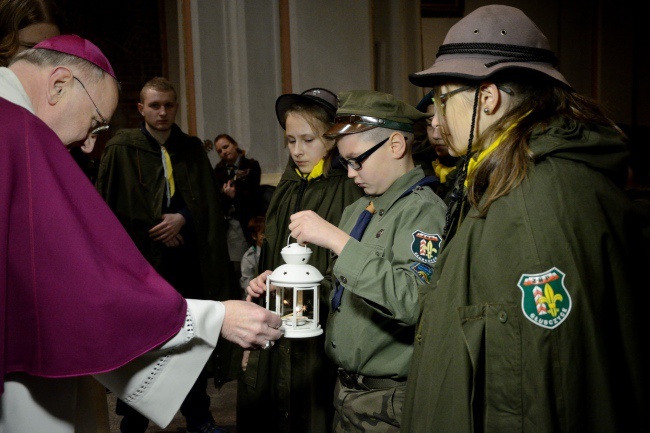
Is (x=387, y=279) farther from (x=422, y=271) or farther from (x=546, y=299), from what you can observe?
(x=546, y=299)

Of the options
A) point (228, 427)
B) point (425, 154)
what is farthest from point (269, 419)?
point (425, 154)

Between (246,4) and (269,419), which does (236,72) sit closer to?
(246,4)

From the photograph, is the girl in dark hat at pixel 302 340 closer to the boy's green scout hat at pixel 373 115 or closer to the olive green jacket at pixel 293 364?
the olive green jacket at pixel 293 364

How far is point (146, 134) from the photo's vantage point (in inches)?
183

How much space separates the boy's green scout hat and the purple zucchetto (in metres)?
0.98

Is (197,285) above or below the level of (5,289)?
below

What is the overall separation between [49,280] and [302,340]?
1925 mm

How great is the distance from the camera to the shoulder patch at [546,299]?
141 centimetres

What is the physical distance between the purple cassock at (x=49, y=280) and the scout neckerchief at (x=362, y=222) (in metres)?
0.92

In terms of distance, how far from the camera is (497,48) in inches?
64.9

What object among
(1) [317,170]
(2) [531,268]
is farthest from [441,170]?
(2) [531,268]

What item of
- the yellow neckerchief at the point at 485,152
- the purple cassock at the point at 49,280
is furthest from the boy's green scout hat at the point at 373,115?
the purple cassock at the point at 49,280

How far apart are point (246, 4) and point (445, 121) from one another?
566 cm

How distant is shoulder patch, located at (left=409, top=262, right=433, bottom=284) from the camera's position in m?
2.17
